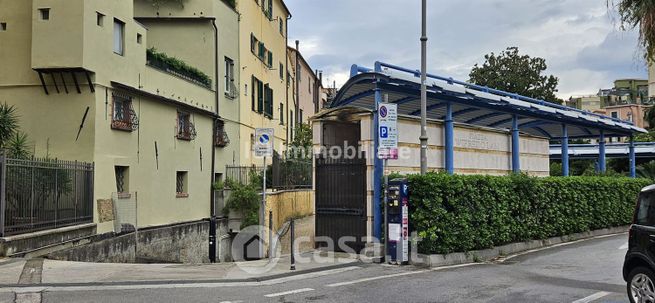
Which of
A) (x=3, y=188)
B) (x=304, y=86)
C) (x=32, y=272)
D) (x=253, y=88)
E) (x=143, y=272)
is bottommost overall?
(x=143, y=272)

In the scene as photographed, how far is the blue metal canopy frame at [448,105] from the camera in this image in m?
13.6

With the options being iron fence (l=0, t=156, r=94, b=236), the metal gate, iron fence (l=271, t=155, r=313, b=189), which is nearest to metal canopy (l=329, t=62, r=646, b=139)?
the metal gate

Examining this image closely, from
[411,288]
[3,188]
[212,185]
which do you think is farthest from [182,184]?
[411,288]

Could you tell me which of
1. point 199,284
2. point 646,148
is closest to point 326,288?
point 199,284

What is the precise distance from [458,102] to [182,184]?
10347 millimetres

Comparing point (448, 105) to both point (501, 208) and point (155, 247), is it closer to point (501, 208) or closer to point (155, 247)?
point (501, 208)

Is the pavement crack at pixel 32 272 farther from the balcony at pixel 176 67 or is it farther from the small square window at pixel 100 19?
the balcony at pixel 176 67

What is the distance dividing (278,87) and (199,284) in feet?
84.2

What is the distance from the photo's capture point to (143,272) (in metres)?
10.9

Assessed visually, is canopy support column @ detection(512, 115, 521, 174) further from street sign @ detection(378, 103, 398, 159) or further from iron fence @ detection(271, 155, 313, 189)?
iron fence @ detection(271, 155, 313, 189)

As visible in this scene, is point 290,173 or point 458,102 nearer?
point 458,102

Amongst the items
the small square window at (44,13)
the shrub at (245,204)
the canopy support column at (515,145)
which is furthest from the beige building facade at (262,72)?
the canopy support column at (515,145)

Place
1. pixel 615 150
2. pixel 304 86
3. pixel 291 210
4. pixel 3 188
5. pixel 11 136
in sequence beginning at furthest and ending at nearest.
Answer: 1. pixel 304 86
2. pixel 615 150
3. pixel 291 210
4. pixel 11 136
5. pixel 3 188

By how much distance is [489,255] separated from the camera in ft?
46.4
